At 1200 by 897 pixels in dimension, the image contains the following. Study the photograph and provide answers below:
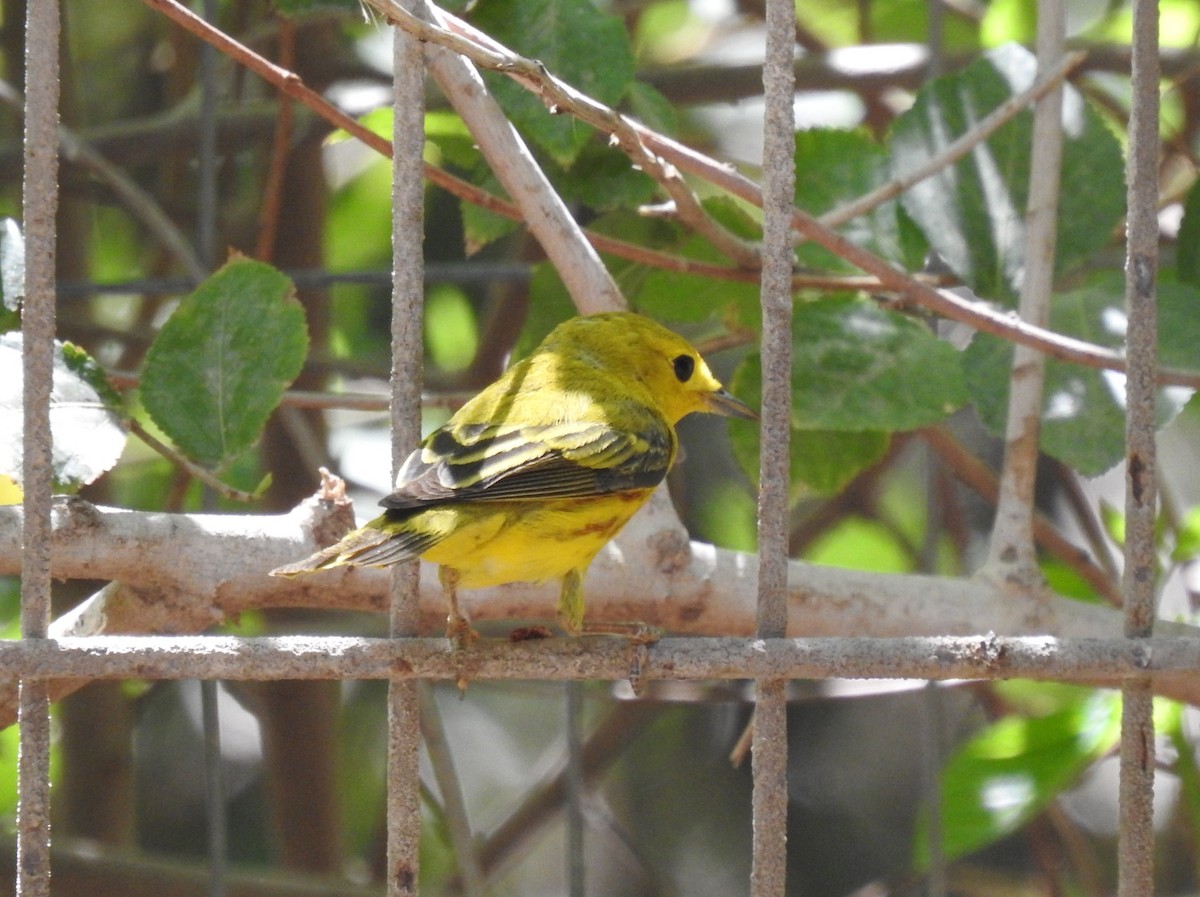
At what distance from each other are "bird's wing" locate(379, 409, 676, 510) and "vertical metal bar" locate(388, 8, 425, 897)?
19cm

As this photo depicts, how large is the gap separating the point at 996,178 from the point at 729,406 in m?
0.50

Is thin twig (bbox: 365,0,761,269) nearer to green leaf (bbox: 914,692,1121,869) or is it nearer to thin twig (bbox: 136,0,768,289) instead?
thin twig (bbox: 136,0,768,289)

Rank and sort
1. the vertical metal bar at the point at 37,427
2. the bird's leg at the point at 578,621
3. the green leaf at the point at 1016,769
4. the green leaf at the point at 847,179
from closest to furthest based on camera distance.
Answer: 1. the vertical metal bar at the point at 37,427
2. the bird's leg at the point at 578,621
3. the green leaf at the point at 847,179
4. the green leaf at the point at 1016,769

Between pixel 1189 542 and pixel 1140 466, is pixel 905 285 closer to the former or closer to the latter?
pixel 1140 466

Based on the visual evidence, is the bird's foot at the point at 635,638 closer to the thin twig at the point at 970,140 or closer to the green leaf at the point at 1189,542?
the thin twig at the point at 970,140

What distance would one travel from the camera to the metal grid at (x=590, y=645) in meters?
1.15

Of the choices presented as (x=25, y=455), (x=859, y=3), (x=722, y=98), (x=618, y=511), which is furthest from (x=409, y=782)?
(x=859, y=3)

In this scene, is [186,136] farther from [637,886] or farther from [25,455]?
[637,886]

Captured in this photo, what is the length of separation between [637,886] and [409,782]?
9.21ft

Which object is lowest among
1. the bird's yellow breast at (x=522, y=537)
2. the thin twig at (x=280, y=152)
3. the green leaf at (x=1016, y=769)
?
the green leaf at (x=1016, y=769)

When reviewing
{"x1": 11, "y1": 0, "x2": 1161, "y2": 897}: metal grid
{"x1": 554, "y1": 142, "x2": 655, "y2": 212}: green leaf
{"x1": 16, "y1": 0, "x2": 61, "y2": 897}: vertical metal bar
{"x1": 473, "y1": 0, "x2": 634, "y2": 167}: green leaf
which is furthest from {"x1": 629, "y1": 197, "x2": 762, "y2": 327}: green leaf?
{"x1": 16, "y1": 0, "x2": 61, "y2": 897}: vertical metal bar

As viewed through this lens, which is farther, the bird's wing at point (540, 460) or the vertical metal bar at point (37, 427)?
the bird's wing at point (540, 460)

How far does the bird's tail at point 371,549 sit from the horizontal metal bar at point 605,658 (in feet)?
0.34

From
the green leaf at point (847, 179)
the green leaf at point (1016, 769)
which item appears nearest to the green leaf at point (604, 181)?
the green leaf at point (847, 179)
